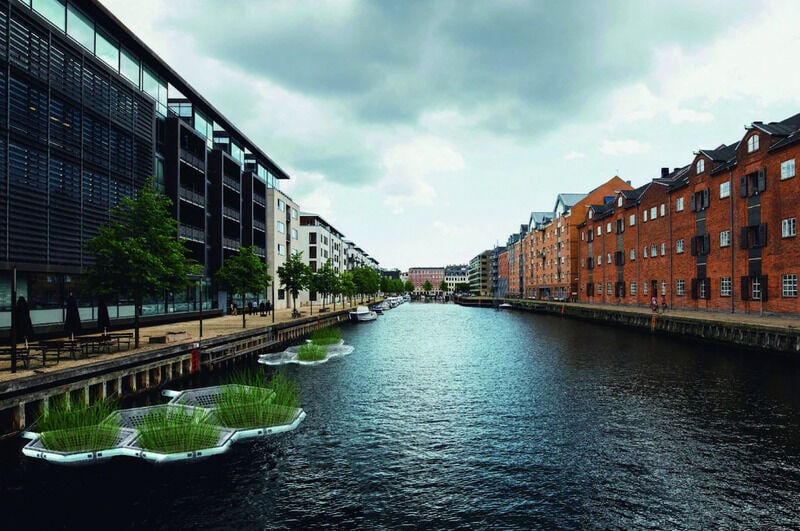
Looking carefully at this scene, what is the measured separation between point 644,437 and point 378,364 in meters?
17.9

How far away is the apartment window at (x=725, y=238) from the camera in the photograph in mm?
45778

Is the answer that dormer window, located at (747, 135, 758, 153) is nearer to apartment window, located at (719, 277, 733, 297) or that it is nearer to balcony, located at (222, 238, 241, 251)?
apartment window, located at (719, 277, 733, 297)

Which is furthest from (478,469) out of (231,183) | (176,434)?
(231,183)

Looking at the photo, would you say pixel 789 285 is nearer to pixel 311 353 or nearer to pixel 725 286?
pixel 725 286

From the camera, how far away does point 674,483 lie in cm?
1170

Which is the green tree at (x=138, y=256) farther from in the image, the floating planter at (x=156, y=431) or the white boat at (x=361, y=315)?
the white boat at (x=361, y=315)

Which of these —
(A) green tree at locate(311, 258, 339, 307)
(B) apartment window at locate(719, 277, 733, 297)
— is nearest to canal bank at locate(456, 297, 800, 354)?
(B) apartment window at locate(719, 277, 733, 297)

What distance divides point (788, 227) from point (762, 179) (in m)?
5.41

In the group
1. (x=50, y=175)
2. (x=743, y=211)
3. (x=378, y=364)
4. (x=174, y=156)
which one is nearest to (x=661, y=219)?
(x=743, y=211)

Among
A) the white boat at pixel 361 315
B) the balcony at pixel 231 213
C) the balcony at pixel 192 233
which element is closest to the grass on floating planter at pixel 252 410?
the balcony at pixel 192 233

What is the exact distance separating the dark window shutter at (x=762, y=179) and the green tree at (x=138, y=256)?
48533 millimetres

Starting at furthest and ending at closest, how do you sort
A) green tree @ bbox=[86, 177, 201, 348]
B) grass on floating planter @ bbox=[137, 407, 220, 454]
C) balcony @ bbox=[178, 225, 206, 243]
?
balcony @ bbox=[178, 225, 206, 243] → green tree @ bbox=[86, 177, 201, 348] → grass on floating planter @ bbox=[137, 407, 220, 454]

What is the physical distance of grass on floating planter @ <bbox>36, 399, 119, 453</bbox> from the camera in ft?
42.6

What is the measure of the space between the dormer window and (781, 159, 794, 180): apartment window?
151 inches
